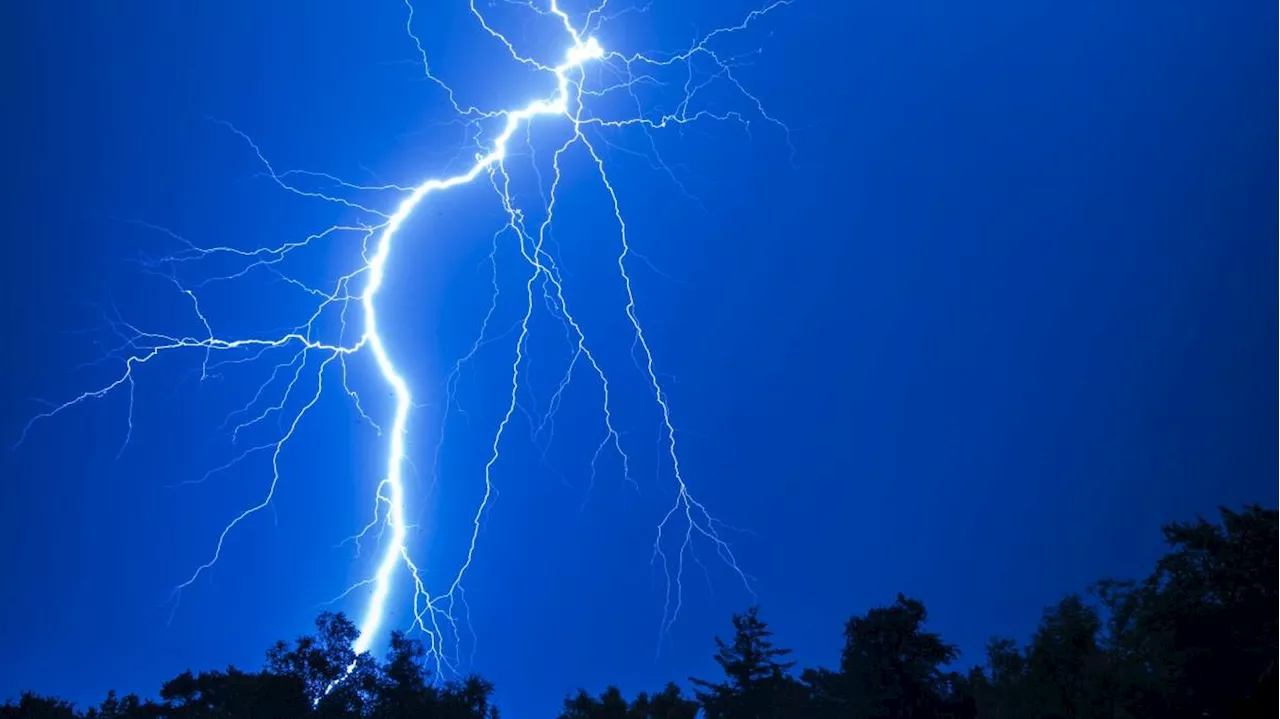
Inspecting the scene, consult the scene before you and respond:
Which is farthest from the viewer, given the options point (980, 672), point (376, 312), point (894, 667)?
point (376, 312)

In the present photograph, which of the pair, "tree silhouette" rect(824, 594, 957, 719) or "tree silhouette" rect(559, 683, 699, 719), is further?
"tree silhouette" rect(559, 683, 699, 719)

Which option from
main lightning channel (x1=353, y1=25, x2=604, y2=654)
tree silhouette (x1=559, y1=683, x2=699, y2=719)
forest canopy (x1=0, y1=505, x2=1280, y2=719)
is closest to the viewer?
forest canopy (x1=0, y1=505, x2=1280, y2=719)

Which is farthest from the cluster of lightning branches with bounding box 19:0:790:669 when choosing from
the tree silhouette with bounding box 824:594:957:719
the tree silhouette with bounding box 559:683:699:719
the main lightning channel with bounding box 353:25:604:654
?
the tree silhouette with bounding box 824:594:957:719

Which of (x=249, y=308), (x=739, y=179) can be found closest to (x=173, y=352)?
(x=249, y=308)

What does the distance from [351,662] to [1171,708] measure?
9.02 metres

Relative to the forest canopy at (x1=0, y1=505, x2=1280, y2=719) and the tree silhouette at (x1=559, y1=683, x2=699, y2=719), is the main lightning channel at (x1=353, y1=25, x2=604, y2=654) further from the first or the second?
the tree silhouette at (x1=559, y1=683, x2=699, y2=719)

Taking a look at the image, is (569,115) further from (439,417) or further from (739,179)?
(439,417)

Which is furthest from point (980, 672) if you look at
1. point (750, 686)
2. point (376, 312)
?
point (376, 312)

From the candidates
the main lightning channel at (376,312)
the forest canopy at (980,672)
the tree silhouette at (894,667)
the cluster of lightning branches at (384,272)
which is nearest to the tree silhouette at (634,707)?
the forest canopy at (980,672)

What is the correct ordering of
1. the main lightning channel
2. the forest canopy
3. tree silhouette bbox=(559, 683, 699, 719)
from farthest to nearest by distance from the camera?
the main lightning channel, tree silhouette bbox=(559, 683, 699, 719), the forest canopy

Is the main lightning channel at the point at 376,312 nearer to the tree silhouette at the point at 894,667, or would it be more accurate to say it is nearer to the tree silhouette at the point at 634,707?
the tree silhouette at the point at 634,707

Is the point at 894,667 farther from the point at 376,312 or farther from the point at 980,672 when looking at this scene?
the point at 376,312

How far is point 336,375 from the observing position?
62.4 feet

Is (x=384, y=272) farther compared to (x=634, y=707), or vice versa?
(x=384, y=272)
